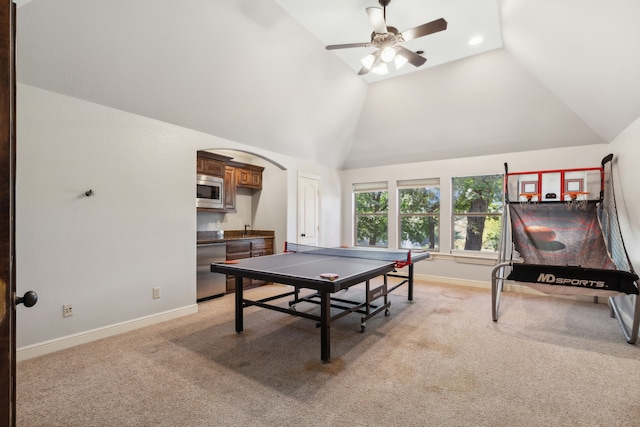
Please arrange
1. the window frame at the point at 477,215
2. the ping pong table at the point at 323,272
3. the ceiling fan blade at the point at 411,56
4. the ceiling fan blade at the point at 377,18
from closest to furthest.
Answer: the ping pong table at the point at 323,272
the ceiling fan blade at the point at 377,18
the ceiling fan blade at the point at 411,56
the window frame at the point at 477,215

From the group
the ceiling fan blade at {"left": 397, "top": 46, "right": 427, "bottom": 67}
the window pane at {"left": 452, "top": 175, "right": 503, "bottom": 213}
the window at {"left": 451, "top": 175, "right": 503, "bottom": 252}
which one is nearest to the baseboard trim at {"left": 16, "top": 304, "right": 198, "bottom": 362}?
the ceiling fan blade at {"left": 397, "top": 46, "right": 427, "bottom": 67}

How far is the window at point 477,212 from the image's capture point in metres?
5.40

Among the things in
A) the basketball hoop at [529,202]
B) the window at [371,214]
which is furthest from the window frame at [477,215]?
the window at [371,214]

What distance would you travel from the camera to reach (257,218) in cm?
602

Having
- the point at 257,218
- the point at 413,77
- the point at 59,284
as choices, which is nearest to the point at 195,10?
the point at 59,284

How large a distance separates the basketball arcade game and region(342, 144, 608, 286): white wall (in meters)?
0.22

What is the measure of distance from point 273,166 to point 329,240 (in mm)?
2046

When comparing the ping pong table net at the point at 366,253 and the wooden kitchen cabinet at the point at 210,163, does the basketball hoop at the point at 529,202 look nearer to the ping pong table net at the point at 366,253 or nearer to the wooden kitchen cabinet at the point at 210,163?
the ping pong table net at the point at 366,253

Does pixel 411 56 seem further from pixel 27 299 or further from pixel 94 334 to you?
pixel 94 334

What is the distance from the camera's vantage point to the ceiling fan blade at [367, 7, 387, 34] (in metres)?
2.64

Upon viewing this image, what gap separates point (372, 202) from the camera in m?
6.78

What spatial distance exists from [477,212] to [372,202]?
2.13m

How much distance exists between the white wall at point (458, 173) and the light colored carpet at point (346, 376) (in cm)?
188

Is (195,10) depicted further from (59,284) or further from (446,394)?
(446,394)
